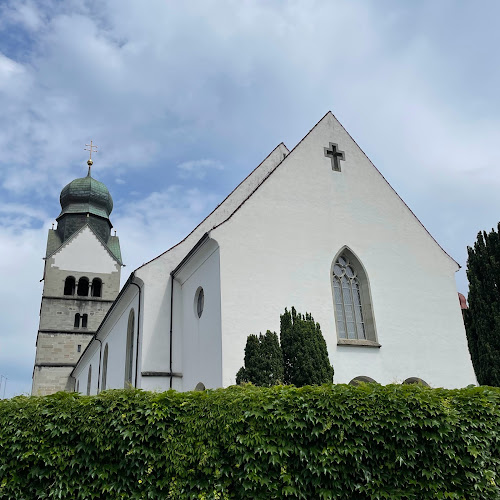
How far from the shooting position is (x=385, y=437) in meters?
6.91

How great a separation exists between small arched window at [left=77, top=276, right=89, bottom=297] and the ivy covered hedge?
32139 millimetres

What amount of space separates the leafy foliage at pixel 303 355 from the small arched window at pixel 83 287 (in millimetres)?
28831

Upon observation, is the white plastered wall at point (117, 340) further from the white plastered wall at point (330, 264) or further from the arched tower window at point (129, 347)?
the white plastered wall at point (330, 264)

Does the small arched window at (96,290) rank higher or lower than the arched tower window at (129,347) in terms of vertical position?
higher

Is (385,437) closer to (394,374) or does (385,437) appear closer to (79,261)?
(394,374)

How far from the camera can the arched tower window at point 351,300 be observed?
1552 cm

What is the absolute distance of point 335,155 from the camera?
57.6ft

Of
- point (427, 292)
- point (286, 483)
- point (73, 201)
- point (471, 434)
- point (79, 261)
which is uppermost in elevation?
point (73, 201)

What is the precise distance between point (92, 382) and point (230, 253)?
59.5ft

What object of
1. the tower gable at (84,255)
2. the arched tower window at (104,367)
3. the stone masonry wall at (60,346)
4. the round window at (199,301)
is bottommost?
the arched tower window at (104,367)

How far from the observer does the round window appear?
15.7 metres

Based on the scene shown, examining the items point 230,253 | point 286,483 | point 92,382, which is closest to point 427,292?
point 230,253

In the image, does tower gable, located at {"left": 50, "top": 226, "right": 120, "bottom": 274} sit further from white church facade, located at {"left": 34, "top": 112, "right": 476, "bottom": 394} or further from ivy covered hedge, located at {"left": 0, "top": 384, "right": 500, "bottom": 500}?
Result: ivy covered hedge, located at {"left": 0, "top": 384, "right": 500, "bottom": 500}

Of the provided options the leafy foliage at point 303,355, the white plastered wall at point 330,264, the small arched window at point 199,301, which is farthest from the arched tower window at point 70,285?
the leafy foliage at point 303,355
